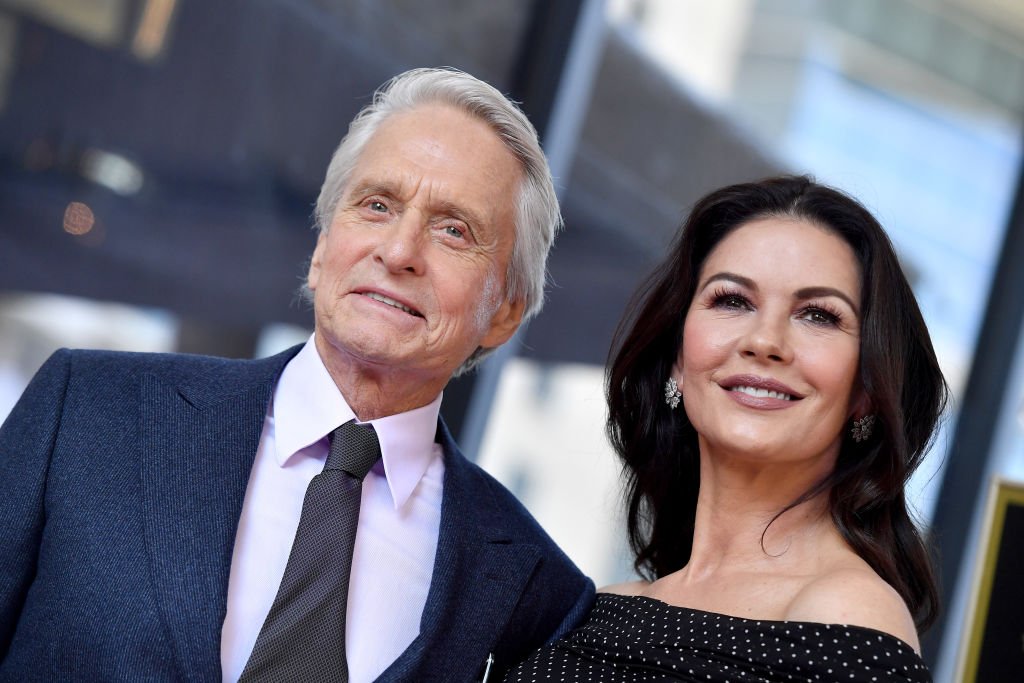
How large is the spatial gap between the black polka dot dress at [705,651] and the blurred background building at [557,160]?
60cm

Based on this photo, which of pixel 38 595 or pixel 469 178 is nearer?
pixel 38 595

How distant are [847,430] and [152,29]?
1.91 meters

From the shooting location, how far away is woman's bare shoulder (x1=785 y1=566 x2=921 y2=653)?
1.82 meters

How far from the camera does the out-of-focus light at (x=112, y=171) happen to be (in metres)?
Result: 2.97

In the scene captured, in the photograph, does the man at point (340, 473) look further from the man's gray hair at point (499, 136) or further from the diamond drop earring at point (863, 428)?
the diamond drop earring at point (863, 428)

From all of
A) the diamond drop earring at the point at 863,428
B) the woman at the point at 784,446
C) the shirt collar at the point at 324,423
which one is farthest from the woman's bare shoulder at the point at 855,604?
the shirt collar at the point at 324,423

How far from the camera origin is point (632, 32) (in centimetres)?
387

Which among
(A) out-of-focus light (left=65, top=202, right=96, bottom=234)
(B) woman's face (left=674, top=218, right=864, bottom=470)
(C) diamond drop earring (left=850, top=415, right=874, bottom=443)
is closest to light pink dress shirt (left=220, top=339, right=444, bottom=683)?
(B) woman's face (left=674, top=218, right=864, bottom=470)

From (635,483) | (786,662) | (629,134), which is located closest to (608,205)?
(629,134)

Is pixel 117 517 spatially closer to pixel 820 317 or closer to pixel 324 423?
pixel 324 423

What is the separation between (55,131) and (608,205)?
1.68 m

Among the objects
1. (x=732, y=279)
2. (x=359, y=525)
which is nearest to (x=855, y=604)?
(x=732, y=279)

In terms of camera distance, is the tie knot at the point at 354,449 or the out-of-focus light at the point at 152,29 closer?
the tie knot at the point at 354,449

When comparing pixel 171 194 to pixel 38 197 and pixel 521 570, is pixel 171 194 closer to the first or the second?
pixel 38 197
